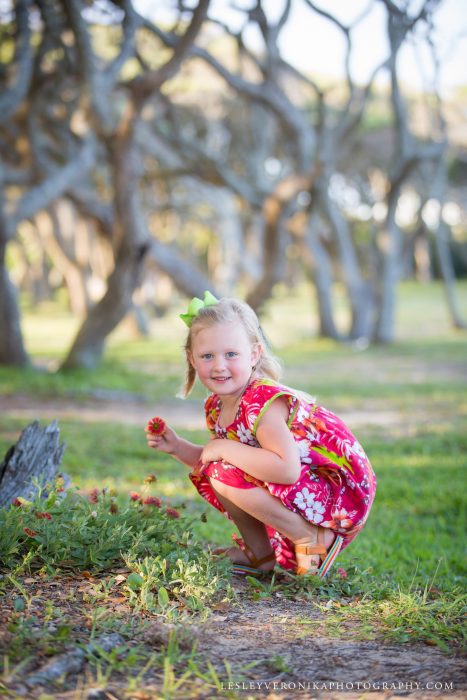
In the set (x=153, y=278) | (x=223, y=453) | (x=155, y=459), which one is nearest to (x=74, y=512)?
(x=223, y=453)

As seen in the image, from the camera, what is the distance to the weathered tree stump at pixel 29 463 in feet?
12.7

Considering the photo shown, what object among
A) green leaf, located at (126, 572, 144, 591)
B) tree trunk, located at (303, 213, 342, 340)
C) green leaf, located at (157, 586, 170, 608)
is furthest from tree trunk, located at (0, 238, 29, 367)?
green leaf, located at (157, 586, 170, 608)

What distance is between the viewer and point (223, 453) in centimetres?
344

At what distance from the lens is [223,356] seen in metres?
3.48

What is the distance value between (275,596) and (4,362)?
32.6 feet

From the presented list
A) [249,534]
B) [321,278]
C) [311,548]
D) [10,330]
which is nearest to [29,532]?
[249,534]

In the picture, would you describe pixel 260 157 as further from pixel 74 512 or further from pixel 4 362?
pixel 74 512

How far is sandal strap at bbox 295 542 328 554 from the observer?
3516mm

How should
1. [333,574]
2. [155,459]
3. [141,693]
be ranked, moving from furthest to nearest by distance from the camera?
[155,459], [333,574], [141,693]

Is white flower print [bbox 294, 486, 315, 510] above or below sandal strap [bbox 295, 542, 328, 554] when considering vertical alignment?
above

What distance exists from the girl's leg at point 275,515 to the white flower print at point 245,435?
0.21m

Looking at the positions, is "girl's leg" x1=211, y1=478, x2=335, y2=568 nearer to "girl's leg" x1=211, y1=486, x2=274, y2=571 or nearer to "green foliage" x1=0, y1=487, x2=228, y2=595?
"girl's leg" x1=211, y1=486, x2=274, y2=571

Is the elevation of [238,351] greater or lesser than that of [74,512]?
greater

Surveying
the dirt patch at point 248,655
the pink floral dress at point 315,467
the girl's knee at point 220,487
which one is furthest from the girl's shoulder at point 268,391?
the dirt patch at point 248,655
